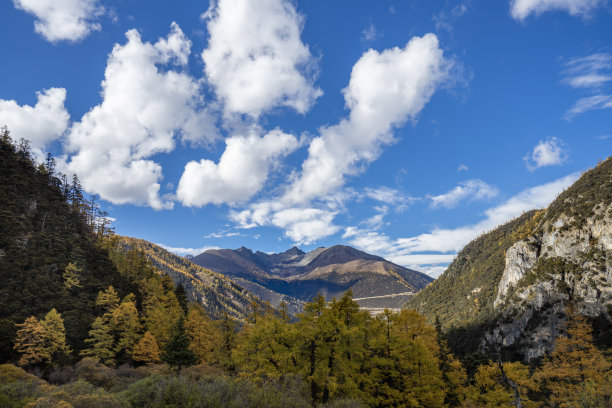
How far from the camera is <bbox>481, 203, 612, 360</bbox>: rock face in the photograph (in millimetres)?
83062

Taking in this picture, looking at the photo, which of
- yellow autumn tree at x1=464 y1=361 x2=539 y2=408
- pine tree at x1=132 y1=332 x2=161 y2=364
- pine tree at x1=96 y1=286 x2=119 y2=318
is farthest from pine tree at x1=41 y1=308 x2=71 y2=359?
yellow autumn tree at x1=464 y1=361 x2=539 y2=408

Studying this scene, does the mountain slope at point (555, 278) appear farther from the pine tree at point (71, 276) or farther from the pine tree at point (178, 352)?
the pine tree at point (71, 276)

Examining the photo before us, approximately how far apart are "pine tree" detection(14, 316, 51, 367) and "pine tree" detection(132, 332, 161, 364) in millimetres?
11685

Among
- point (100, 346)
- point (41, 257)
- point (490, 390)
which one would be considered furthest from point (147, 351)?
point (490, 390)

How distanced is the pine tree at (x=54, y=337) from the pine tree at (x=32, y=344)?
0.46m

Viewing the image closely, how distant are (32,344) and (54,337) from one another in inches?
92.5

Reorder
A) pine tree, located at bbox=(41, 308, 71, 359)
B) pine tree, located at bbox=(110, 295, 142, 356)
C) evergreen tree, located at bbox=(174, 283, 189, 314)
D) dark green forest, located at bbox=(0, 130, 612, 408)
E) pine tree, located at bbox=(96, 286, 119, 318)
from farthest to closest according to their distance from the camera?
evergreen tree, located at bbox=(174, 283, 189, 314) < pine tree, located at bbox=(96, 286, 119, 318) < pine tree, located at bbox=(110, 295, 142, 356) < pine tree, located at bbox=(41, 308, 71, 359) < dark green forest, located at bbox=(0, 130, 612, 408)

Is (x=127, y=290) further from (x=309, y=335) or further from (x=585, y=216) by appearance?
(x=585, y=216)

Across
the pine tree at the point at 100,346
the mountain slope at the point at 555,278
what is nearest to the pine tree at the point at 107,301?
the pine tree at the point at 100,346

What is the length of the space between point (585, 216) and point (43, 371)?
149 metres

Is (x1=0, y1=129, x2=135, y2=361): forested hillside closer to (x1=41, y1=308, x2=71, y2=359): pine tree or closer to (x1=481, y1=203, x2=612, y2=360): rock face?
(x1=41, y1=308, x2=71, y2=359): pine tree

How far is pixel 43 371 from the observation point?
3675cm

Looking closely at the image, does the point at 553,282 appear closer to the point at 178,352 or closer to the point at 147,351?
the point at 178,352

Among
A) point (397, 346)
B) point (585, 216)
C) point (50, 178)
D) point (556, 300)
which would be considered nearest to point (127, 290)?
point (50, 178)
